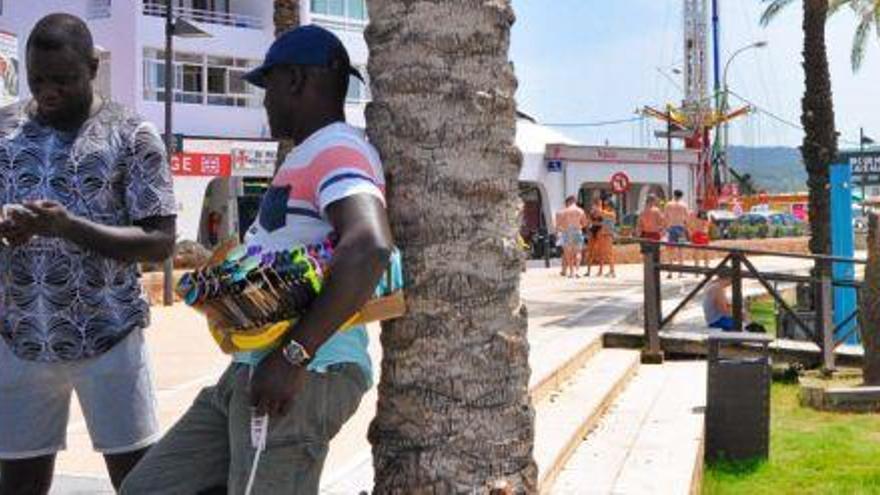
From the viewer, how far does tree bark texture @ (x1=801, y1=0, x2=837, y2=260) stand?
704 inches

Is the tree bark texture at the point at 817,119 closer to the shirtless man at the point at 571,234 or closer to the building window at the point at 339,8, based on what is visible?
the shirtless man at the point at 571,234

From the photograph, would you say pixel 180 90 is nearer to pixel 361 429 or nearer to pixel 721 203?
pixel 361 429

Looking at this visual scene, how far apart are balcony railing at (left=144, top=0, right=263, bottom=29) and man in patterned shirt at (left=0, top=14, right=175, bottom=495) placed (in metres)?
34.4

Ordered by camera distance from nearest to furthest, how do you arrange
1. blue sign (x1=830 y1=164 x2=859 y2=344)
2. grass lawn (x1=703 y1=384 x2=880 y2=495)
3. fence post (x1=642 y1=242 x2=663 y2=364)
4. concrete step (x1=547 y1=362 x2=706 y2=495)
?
concrete step (x1=547 y1=362 x2=706 y2=495) < grass lawn (x1=703 y1=384 x2=880 y2=495) < fence post (x1=642 y1=242 x2=663 y2=364) < blue sign (x1=830 y1=164 x2=859 y2=344)

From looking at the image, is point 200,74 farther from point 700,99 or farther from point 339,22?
point 700,99

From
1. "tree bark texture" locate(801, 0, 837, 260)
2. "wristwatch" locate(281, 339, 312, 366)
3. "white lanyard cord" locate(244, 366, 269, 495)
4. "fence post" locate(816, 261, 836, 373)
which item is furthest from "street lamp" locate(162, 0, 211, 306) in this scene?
"wristwatch" locate(281, 339, 312, 366)

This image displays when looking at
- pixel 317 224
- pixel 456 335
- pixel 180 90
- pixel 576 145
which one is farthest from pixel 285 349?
pixel 576 145

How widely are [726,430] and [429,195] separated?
4.39m

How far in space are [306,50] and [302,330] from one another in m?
0.76

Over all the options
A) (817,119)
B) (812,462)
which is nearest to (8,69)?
(812,462)

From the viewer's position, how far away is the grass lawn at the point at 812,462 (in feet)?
21.8

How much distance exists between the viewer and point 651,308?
463 inches

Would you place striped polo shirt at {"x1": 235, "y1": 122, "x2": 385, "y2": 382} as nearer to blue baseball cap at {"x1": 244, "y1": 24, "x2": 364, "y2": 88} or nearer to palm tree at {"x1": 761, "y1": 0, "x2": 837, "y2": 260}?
blue baseball cap at {"x1": 244, "y1": 24, "x2": 364, "y2": 88}

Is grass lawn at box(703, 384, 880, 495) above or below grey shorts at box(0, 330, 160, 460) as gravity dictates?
below
